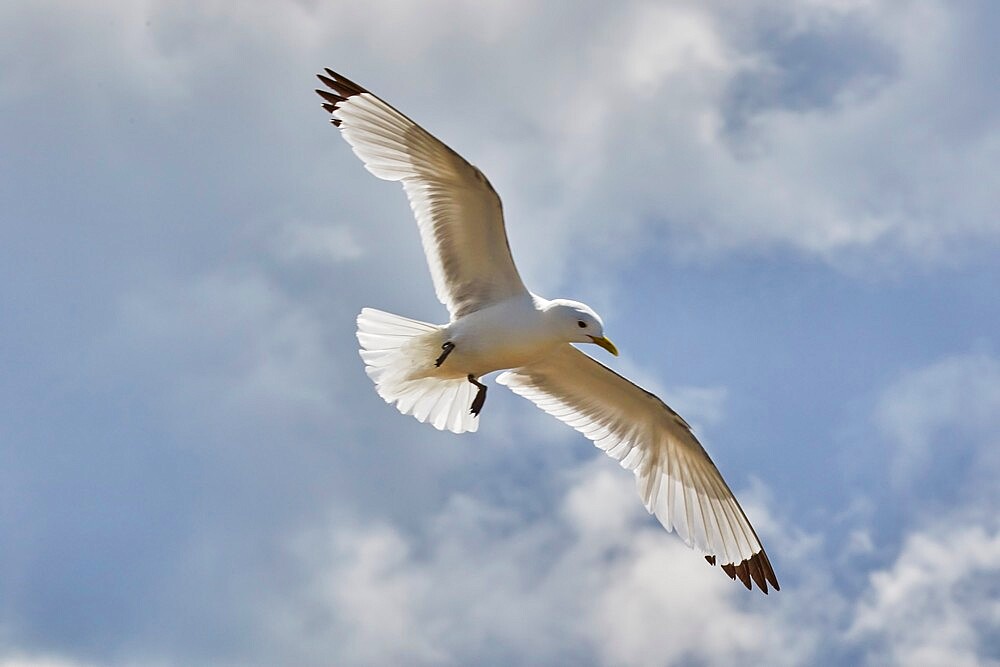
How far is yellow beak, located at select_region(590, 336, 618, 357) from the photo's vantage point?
31.7ft

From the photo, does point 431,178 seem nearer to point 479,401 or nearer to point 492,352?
point 492,352

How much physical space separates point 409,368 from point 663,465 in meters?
2.30

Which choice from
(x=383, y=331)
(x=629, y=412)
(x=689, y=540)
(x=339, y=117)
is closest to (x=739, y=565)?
(x=689, y=540)

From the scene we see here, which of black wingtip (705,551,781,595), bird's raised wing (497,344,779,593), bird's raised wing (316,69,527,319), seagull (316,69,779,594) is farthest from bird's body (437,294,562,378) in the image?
black wingtip (705,551,781,595)

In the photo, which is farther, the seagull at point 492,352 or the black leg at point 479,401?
the black leg at point 479,401

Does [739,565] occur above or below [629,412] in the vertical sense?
below

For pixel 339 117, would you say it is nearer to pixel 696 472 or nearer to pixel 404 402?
pixel 404 402

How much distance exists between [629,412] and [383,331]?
217 centimetres

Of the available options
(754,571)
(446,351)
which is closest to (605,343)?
(446,351)

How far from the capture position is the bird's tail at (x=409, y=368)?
32.2 feet

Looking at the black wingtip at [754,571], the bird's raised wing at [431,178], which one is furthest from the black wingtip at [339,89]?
the black wingtip at [754,571]

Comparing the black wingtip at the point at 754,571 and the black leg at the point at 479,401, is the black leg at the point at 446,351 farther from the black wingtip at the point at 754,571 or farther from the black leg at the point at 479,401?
the black wingtip at the point at 754,571

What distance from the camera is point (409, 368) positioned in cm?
994

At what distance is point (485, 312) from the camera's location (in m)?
9.69
